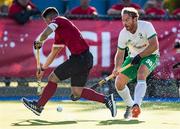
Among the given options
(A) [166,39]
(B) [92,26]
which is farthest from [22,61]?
(A) [166,39]

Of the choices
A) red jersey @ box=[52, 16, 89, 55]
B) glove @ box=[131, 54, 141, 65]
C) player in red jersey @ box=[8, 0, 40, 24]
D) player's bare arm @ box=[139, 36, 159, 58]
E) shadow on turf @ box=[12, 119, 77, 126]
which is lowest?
shadow on turf @ box=[12, 119, 77, 126]

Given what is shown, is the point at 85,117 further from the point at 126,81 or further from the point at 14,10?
the point at 14,10

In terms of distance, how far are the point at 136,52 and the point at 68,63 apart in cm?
100

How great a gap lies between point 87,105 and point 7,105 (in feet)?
4.60

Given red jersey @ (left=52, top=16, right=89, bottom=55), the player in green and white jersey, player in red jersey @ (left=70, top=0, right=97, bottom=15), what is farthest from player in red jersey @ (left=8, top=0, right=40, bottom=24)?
the player in green and white jersey

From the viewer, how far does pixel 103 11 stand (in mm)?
17734

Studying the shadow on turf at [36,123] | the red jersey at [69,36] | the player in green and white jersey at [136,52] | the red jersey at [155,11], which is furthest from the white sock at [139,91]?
the red jersey at [155,11]

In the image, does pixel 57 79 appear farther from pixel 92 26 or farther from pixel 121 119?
pixel 92 26

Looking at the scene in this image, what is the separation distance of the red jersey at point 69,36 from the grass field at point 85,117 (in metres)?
1.03

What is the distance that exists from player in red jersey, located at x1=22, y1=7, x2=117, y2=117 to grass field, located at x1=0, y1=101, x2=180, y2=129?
0.26 m

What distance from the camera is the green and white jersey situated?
10.0 metres

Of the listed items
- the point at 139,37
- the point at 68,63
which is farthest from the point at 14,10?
the point at 139,37

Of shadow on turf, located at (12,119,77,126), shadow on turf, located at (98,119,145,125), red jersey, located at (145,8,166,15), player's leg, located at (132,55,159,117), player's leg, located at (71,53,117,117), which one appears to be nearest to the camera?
shadow on turf, located at (12,119,77,126)

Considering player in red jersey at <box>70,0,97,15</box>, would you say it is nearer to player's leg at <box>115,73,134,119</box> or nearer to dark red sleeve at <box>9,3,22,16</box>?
dark red sleeve at <box>9,3,22,16</box>
